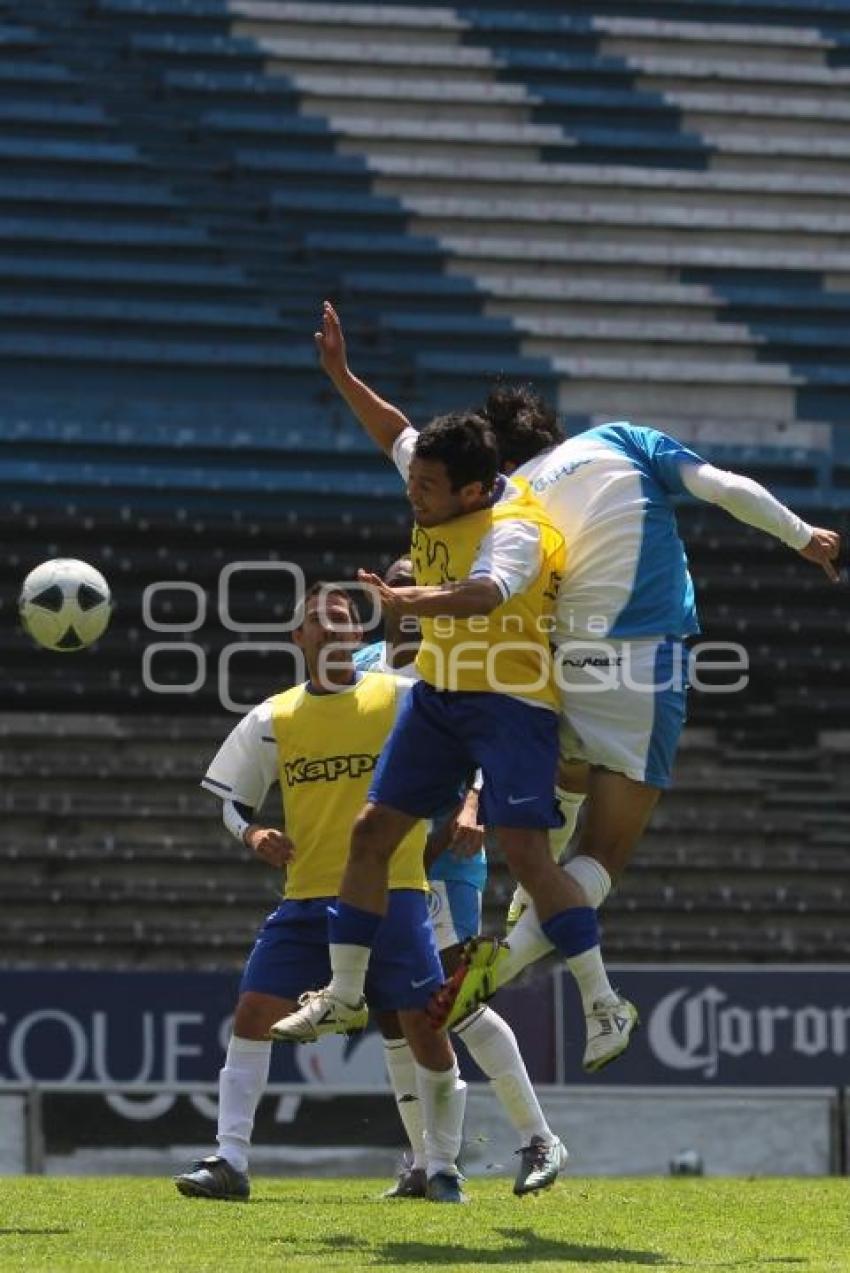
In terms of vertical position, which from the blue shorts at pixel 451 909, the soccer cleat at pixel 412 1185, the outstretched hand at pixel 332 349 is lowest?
the soccer cleat at pixel 412 1185

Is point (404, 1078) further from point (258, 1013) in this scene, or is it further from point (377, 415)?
point (377, 415)

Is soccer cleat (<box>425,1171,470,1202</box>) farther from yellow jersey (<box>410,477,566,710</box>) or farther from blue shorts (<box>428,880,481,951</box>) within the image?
yellow jersey (<box>410,477,566,710</box>)

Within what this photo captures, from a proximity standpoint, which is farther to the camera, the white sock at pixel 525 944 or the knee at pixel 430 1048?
the knee at pixel 430 1048

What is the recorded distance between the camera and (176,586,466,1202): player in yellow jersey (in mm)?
6277

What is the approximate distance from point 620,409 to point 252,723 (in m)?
9.77

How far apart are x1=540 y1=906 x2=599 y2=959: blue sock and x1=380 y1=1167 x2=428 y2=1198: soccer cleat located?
5.26ft

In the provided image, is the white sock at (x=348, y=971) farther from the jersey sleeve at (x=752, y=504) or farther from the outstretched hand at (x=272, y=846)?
the jersey sleeve at (x=752, y=504)

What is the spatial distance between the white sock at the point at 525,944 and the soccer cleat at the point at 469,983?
21 centimetres

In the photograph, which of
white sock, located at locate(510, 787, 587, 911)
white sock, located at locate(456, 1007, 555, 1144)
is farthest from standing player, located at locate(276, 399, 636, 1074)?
white sock, located at locate(456, 1007, 555, 1144)

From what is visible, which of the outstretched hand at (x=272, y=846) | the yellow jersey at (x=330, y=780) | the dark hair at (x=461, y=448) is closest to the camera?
the dark hair at (x=461, y=448)

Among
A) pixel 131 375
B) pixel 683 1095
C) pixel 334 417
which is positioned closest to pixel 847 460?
pixel 334 417

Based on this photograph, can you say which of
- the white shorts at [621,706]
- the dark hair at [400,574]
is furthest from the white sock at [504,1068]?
the dark hair at [400,574]

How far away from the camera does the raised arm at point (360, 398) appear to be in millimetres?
5973

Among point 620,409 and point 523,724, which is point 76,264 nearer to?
point 620,409
